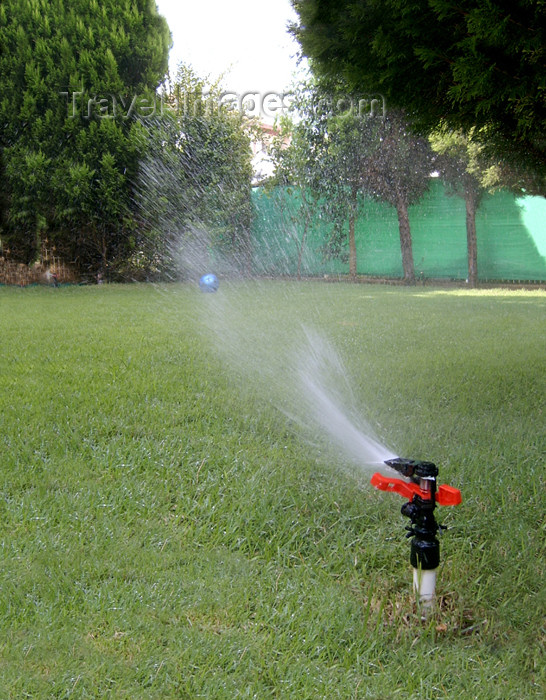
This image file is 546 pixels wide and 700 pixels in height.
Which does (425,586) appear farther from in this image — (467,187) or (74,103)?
(467,187)

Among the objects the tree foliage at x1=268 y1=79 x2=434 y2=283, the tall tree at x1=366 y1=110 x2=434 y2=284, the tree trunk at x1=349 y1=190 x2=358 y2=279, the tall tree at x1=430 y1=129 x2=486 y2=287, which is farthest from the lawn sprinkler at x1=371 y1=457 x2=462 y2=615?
the tree trunk at x1=349 y1=190 x2=358 y2=279

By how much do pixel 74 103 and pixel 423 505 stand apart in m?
10.7

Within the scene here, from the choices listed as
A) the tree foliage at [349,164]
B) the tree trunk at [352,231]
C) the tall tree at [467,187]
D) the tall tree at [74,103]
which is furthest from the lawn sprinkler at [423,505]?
the tree trunk at [352,231]

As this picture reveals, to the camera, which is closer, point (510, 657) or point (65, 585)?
point (510, 657)

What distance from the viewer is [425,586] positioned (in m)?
1.48

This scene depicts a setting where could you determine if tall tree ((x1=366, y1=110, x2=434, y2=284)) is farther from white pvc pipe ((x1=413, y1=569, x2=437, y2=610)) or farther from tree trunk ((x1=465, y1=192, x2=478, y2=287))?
white pvc pipe ((x1=413, y1=569, x2=437, y2=610))

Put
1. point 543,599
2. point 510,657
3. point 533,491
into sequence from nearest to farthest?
point 510,657, point 543,599, point 533,491

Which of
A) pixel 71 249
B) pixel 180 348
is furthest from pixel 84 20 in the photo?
pixel 180 348

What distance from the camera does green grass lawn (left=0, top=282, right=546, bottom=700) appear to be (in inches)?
52.6

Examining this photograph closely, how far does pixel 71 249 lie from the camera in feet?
38.1

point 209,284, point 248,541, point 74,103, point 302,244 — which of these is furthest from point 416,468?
point 302,244

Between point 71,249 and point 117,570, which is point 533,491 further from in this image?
point 71,249

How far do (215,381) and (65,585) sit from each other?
202cm

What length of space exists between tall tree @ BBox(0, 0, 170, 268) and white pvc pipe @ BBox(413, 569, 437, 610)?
33.5 ft
